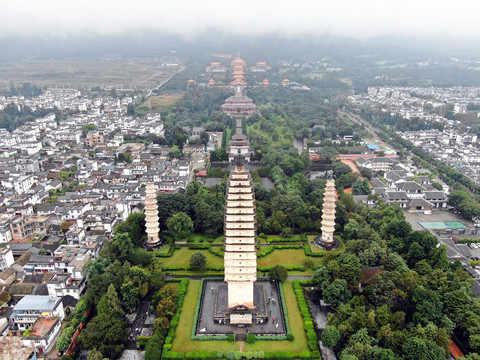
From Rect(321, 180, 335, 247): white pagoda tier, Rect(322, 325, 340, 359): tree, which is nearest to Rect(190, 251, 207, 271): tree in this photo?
Rect(321, 180, 335, 247): white pagoda tier

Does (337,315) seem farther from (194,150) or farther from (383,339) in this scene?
(194,150)

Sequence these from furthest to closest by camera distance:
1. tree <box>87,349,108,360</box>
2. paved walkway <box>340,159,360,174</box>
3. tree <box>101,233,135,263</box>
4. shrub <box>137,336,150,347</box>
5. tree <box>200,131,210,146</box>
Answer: tree <box>200,131,210,146</box>
paved walkway <box>340,159,360,174</box>
tree <box>101,233,135,263</box>
shrub <box>137,336,150,347</box>
tree <box>87,349,108,360</box>

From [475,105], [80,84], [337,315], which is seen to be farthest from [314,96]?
[337,315]

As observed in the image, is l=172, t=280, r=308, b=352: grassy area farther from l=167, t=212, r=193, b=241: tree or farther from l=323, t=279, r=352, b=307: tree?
l=167, t=212, r=193, b=241: tree

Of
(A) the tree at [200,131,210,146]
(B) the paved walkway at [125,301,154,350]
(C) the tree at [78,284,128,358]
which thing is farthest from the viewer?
(A) the tree at [200,131,210,146]

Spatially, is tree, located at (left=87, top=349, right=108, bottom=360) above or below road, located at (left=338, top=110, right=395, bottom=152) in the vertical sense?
below

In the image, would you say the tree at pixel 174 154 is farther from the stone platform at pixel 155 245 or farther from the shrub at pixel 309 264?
the shrub at pixel 309 264

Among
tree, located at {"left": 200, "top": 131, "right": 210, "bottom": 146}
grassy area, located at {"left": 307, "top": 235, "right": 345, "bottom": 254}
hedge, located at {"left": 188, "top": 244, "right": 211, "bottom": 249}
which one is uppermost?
tree, located at {"left": 200, "top": 131, "right": 210, "bottom": 146}

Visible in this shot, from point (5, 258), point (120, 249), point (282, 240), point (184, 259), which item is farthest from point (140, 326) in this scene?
point (282, 240)
